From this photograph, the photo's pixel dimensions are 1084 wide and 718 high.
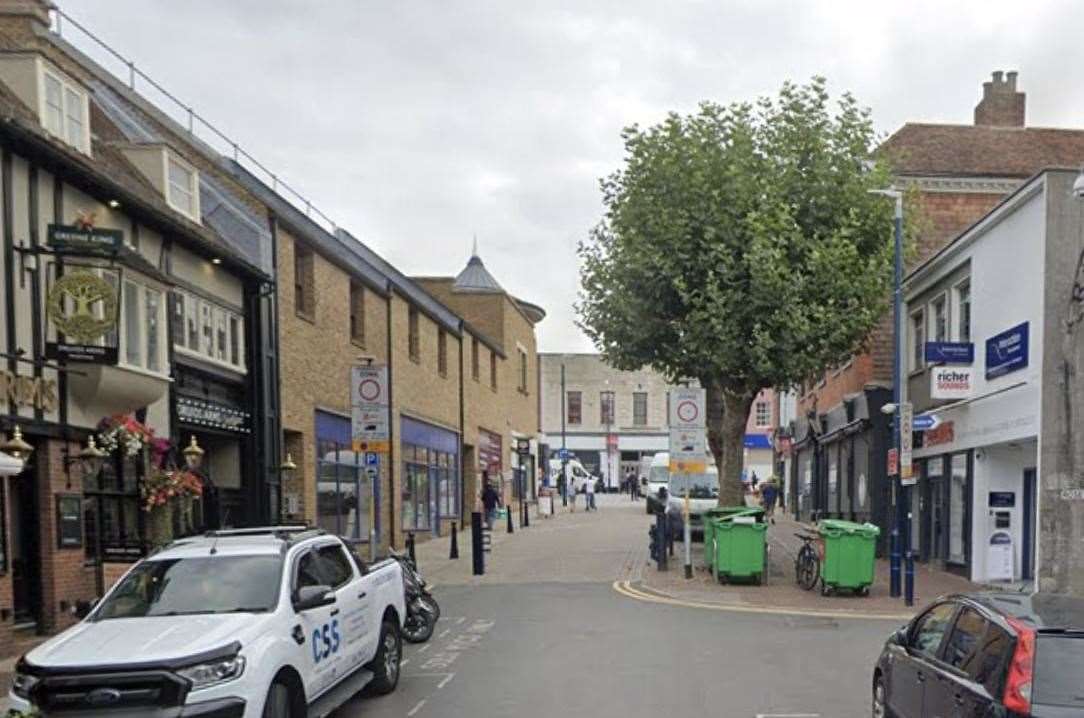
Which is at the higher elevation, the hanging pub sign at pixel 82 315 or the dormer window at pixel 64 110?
the dormer window at pixel 64 110

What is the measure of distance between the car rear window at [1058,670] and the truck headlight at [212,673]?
4828 mm

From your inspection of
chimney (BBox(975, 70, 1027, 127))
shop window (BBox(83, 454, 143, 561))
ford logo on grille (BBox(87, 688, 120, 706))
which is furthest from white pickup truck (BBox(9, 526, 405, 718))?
chimney (BBox(975, 70, 1027, 127))

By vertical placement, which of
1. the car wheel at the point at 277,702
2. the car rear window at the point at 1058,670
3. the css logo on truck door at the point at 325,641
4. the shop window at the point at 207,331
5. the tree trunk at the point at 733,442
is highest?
the shop window at the point at 207,331

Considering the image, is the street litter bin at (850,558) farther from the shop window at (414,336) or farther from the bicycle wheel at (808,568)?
the shop window at (414,336)

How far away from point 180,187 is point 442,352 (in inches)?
581

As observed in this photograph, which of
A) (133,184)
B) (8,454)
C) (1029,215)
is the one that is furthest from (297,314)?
(1029,215)

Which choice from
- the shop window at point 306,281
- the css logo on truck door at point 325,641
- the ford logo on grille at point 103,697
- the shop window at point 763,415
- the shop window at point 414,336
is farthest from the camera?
the shop window at point 763,415

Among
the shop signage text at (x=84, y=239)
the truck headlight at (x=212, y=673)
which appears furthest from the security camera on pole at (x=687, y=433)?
the truck headlight at (x=212, y=673)

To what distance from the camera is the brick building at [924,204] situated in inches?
869

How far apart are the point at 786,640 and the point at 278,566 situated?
6783 millimetres

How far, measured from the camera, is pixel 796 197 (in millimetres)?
17953

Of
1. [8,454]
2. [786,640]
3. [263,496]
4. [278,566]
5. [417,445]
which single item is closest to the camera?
[278,566]

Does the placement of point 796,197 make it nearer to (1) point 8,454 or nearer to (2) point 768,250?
(2) point 768,250

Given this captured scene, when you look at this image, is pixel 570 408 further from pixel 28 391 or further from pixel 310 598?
pixel 310 598
